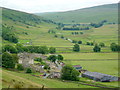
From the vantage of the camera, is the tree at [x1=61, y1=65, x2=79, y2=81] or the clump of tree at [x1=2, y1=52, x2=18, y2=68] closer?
the tree at [x1=61, y1=65, x2=79, y2=81]

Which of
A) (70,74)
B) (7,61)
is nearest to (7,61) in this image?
(7,61)

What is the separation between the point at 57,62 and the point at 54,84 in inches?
1127

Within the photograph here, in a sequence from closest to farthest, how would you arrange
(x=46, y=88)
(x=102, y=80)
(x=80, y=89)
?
(x=46, y=88), (x=80, y=89), (x=102, y=80)

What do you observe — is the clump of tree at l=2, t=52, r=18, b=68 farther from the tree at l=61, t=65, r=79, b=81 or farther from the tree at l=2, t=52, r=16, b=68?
the tree at l=61, t=65, r=79, b=81

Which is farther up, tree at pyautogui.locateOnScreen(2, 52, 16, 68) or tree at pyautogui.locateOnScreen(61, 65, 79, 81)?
tree at pyautogui.locateOnScreen(2, 52, 16, 68)

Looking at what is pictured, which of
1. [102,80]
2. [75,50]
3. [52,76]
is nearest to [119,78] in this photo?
[102,80]

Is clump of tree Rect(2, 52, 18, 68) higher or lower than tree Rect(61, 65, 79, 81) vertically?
higher

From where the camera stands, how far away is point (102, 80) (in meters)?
48.8

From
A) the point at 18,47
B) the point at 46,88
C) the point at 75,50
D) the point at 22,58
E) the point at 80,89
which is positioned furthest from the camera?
the point at 75,50

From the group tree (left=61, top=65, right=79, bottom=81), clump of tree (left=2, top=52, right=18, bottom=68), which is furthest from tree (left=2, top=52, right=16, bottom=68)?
tree (left=61, top=65, right=79, bottom=81)

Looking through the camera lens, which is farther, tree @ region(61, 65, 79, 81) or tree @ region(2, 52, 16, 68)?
tree @ region(2, 52, 16, 68)

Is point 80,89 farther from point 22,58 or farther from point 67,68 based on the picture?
point 22,58

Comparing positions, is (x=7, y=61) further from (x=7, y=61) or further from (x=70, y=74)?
(x=70, y=74)

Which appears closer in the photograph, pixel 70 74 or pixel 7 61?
pixel 70 74
